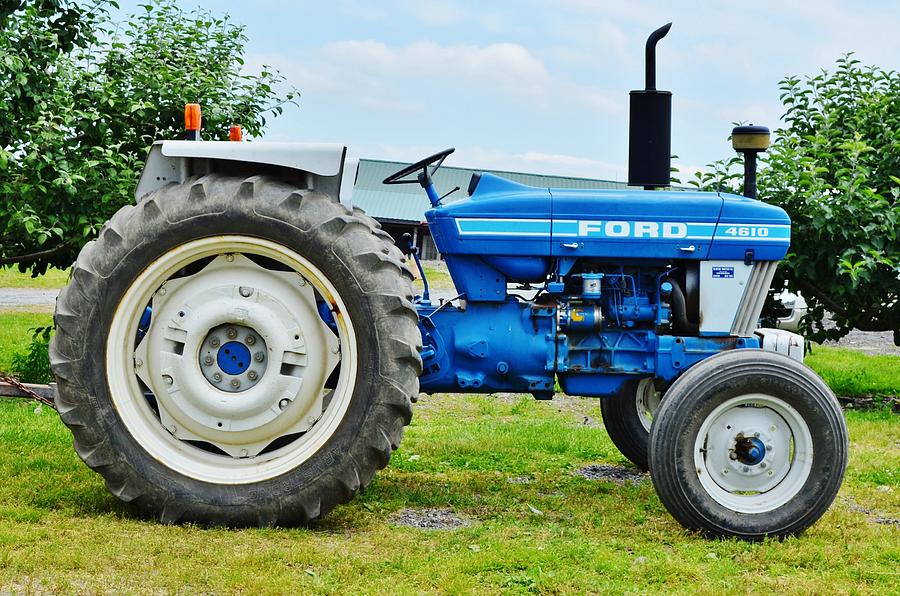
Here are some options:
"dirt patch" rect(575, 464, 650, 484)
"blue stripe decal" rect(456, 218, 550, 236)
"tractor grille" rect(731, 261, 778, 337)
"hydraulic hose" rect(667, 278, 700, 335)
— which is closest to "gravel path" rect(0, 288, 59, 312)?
"dirt patch" rect(575, 464, 650, 484)

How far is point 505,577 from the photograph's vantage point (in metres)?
4.25

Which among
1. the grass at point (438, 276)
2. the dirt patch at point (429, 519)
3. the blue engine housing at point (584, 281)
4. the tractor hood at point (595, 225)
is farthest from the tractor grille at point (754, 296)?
the grass at point (438, 276)

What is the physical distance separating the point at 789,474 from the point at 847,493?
1346mm

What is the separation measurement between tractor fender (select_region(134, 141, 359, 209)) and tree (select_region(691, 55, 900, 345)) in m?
5.06

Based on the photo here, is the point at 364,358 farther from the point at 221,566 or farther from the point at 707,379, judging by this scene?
the point at 707,379

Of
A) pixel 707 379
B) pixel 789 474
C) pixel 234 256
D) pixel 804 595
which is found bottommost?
pixel 804 595

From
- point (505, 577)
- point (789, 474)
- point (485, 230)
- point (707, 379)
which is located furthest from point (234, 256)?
point (789, 474)

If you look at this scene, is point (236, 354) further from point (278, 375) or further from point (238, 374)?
point (278, 375)

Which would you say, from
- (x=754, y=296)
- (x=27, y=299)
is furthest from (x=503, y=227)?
(x=27, y=299)

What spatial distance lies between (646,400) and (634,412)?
0.11m

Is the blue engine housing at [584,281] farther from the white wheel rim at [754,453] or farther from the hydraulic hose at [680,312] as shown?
the white wheel rim at [754,453]

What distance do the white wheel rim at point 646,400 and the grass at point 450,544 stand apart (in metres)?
0.54

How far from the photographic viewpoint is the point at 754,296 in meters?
5.64

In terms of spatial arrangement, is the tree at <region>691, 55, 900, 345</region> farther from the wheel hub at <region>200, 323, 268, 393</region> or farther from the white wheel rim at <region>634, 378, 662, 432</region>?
the wheel hub at <region>200, 323, 268, 393</region>
